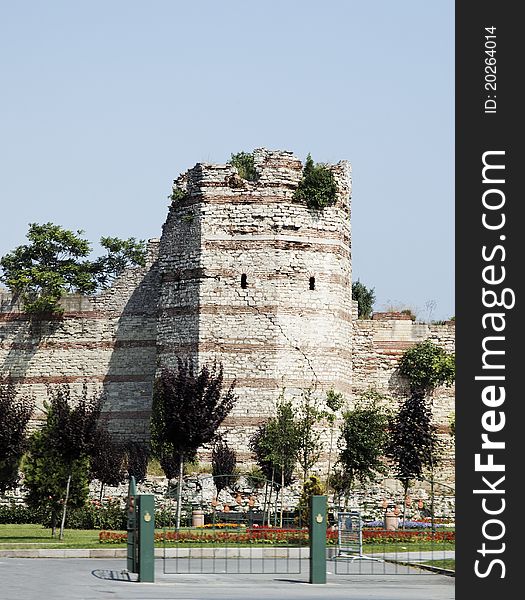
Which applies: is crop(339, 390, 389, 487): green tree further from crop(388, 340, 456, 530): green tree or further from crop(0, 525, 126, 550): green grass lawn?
crop(0, 525, 126, 550): green grass lawn

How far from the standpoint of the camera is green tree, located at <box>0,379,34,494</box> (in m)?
37.0

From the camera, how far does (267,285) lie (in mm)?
38062

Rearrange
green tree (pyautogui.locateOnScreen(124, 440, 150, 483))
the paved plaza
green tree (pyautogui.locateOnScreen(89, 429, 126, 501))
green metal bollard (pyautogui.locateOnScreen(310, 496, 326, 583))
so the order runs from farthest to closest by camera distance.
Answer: green tree (pyautogui.locateOnScreen(89, 429, 126, 501)), green tree (pyautogui.locateOnScreen(124, 440, 150, 483)), green metal bollard (pyautogui.locateOnScreen(310, 496, 326, 583)), the paved plaza

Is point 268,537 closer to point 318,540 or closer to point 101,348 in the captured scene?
point 318,540

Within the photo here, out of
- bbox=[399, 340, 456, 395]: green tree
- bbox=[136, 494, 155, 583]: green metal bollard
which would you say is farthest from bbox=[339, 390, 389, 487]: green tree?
bbox=[136, 494, 155, 583]: green metal bollard

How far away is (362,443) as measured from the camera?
3819cm

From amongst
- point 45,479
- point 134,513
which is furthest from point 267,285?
point 134,513

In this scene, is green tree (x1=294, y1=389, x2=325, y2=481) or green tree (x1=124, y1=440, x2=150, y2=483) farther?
green tree (x1=124, y1=440, x2=150, y2=483)

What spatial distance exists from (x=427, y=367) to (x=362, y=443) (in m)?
4.70

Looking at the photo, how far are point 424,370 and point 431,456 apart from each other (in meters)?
3.68

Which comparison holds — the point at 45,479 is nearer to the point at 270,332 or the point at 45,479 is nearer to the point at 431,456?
the point at 270,332

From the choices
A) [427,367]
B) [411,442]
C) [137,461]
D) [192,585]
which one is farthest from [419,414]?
[192,585]

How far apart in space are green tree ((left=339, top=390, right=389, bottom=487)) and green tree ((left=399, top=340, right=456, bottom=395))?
3168 millimetres

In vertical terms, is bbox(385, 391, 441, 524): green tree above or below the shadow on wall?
below
